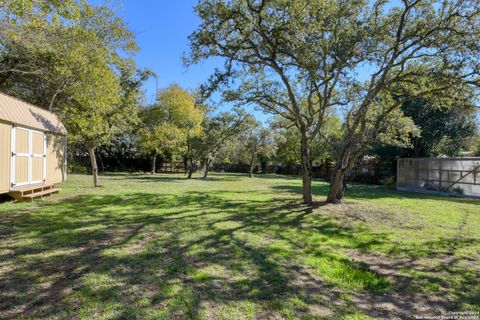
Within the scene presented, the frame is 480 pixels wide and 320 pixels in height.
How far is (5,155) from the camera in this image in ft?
21.5

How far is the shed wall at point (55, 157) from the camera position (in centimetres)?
924

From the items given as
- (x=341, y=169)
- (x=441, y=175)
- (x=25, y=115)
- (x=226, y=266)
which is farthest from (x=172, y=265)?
(x=441, y=175)

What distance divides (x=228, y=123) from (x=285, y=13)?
1513 cm

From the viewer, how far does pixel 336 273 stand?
3701mm

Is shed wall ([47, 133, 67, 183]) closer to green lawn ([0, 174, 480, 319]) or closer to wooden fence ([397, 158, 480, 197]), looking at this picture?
green lawn ([0, 174, 480, 319])

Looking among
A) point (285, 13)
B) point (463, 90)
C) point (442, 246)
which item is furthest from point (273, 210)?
point (463, 90)

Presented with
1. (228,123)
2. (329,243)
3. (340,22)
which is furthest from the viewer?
(228,123)

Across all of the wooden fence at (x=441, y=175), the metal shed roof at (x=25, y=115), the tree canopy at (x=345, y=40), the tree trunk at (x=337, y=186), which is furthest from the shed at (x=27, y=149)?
the wooden fence at (x=441, y=175)

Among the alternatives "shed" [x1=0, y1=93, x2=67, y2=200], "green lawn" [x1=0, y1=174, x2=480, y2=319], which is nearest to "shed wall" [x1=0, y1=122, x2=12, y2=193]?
"shed" [x1=0, y1=93, x2=67, y2=200]

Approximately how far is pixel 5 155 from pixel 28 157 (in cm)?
126

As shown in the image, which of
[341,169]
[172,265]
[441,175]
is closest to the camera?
[172,265]

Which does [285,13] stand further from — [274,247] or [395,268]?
→ [395,268]

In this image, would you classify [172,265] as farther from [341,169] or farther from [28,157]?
[341,169]

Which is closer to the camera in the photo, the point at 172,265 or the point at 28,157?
the point at 172,265
